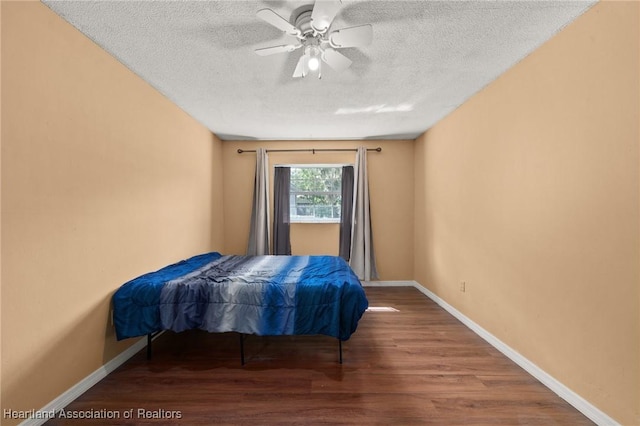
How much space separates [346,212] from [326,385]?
2.67 metres

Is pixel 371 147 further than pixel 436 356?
Yes

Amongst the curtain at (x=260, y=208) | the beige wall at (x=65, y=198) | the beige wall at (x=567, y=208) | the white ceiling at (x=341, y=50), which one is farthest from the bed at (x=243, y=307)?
the curtain at (x=260, y=208)

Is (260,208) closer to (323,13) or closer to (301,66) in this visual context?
(301,66)

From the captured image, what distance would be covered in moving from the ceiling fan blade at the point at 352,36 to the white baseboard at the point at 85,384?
2.70 meters

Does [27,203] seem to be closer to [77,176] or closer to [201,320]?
[77,176]

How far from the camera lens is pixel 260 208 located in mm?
4145

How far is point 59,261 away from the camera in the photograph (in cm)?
160

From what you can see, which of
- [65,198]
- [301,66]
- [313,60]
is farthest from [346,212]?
[65,198]

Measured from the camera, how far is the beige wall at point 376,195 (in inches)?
167

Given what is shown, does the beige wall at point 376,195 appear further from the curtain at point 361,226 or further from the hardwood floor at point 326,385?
the hardwood floor at point 326,385

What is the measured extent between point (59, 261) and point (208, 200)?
2.19 meters

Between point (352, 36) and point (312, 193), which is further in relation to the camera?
point (312, 193)

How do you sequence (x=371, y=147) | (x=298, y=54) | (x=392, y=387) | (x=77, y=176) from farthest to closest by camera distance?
(x=371, y=147), (x=298, y=54), (x=392, y=387), (x=77, y=176)

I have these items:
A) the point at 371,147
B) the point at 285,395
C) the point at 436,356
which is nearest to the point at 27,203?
the point at 285,395
